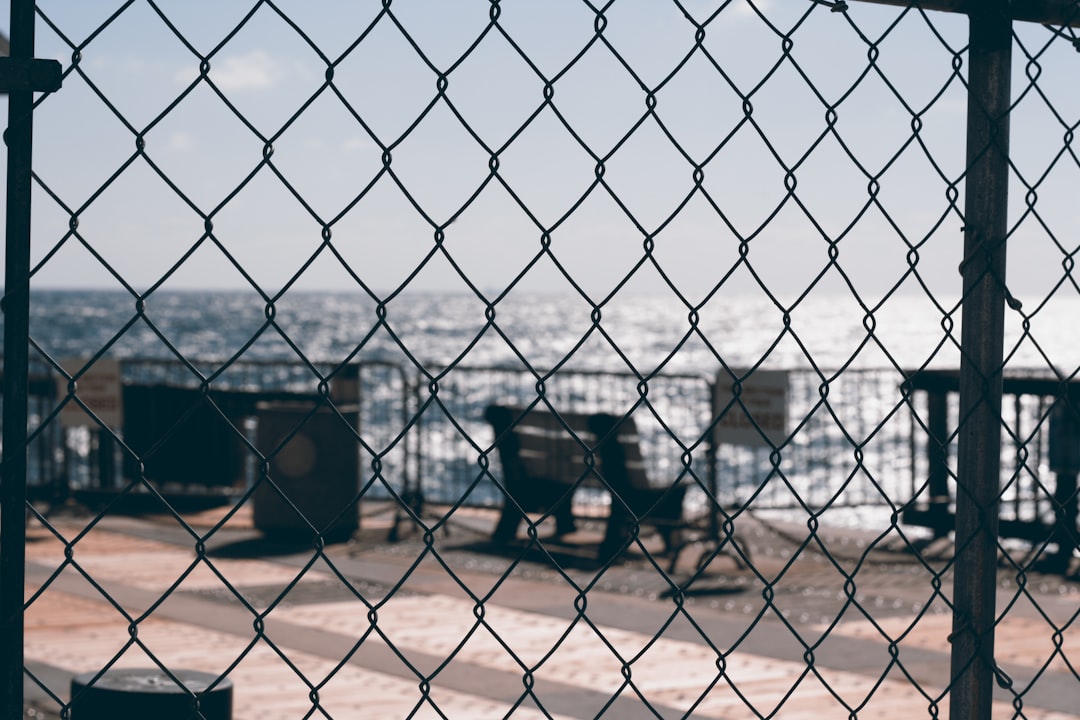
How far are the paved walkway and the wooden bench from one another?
371 millimetres

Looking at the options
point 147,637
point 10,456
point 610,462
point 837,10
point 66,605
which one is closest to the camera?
point 10,456

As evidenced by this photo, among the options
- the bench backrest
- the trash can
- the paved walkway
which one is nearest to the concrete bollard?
the paved walkway

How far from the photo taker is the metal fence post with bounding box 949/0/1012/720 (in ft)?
10.3

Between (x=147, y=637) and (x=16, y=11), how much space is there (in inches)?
286

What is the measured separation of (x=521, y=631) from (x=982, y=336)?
634 centimetres

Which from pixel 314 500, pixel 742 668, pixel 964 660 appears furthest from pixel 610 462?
pixel 964 660

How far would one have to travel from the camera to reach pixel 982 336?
3168 mm

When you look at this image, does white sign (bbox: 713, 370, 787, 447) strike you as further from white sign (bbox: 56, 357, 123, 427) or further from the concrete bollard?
the concrete bollard

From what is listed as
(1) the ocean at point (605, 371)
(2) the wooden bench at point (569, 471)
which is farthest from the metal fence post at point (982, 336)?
(2) the wooden bench at point (569, 471)

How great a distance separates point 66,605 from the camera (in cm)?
988

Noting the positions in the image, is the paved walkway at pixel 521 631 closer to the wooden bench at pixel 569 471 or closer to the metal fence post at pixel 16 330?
the wooden bench at pixel 569 471

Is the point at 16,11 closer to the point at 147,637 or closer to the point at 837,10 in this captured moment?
the point at 837,10

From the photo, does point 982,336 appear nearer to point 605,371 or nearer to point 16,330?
point 16,330

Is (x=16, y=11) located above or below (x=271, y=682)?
above
